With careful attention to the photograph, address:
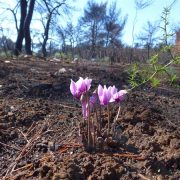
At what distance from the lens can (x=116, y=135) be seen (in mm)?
2078

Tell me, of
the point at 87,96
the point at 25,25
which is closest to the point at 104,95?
the point at 87,96

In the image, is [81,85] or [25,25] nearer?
[81,85]

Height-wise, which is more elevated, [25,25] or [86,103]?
[25,25]

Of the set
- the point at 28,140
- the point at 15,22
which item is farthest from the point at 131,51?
the point at 28,140

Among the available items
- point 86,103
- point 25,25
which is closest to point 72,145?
point 86,103

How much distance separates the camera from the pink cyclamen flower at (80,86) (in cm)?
190

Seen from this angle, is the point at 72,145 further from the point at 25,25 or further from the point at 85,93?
the point at 25,25

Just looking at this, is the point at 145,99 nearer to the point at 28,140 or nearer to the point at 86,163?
the point at 28,140

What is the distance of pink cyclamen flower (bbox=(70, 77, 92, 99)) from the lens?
1901mm

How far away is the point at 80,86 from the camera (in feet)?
6.26

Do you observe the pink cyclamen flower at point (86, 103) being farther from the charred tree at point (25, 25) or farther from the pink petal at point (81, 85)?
the charred tree at point (25, 25)

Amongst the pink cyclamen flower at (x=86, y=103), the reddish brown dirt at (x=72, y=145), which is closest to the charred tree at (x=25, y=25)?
the reddish brown dirt at (x=72, y=145)

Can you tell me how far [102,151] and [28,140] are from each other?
525 millimetres

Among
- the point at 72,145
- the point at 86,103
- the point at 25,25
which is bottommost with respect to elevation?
the point at 72,145
